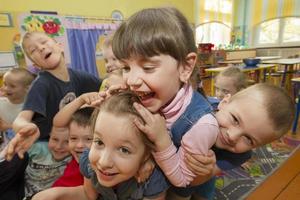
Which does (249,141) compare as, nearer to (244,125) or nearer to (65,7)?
(244,125)

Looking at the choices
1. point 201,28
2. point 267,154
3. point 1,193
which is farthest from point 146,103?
point 201,28

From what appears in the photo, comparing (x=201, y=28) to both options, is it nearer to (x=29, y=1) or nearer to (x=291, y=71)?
(x=291, y=71)

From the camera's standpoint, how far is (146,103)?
0.69 meters

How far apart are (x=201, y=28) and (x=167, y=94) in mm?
7314

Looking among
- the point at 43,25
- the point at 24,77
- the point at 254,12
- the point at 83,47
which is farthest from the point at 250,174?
the point at 254,12

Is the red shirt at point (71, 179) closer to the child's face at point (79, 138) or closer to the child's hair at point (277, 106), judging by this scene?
the child's face at point (79, 138)

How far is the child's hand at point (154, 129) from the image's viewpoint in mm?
643

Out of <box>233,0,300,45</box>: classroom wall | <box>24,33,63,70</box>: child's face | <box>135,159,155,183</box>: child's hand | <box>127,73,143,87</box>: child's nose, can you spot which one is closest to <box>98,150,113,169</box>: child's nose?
<box>135,159,155,183</box>: child's hand

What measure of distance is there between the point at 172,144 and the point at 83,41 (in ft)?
12.8

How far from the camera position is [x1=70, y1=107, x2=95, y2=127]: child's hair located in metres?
1.08

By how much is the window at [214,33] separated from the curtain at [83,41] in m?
3.98

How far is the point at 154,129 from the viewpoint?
0.64m

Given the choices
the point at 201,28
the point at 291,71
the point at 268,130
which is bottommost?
the point at 291,71

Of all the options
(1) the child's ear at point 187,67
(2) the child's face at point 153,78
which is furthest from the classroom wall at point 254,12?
(2) the child's face at point 153,78
